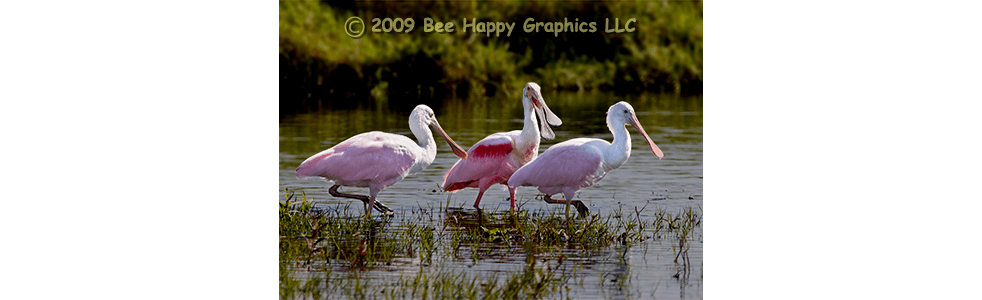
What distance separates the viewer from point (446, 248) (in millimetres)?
7648

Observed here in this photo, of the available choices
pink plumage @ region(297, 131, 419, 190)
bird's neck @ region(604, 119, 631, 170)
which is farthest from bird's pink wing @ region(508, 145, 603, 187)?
pink plumage @ region(297, 131, 419, 190)

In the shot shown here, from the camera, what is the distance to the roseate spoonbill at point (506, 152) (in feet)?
32.0

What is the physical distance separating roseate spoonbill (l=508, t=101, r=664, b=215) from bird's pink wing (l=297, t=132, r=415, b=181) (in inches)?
39.8

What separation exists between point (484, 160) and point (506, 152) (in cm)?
22

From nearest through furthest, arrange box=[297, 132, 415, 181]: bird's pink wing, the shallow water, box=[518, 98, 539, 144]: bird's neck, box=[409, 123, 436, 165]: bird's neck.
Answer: the shallow water < box=[297, 132, 415, 181]: bird's pink wing < box=[409, 123, 436, 165]: bird's neck < box=[518, 98, 539, 144]: bird's neck

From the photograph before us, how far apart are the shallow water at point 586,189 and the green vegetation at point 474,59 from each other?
393 mm

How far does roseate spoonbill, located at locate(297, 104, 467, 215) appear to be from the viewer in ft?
29.8

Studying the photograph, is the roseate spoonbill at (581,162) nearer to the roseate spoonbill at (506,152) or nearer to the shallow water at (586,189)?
the shallow water at (586,189)

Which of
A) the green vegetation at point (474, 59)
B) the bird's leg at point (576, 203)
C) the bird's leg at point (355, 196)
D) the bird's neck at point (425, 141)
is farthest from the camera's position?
the green vegetation at point (474, 59)

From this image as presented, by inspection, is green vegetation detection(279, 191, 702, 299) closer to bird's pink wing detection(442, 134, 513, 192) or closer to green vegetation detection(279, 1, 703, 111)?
bird's pink wing detection(442, 134, 513, 192)

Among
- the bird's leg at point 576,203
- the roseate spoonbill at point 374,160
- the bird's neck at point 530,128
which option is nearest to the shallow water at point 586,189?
the bird's leg at point 576,203

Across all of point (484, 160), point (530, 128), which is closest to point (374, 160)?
point (484, 160)
